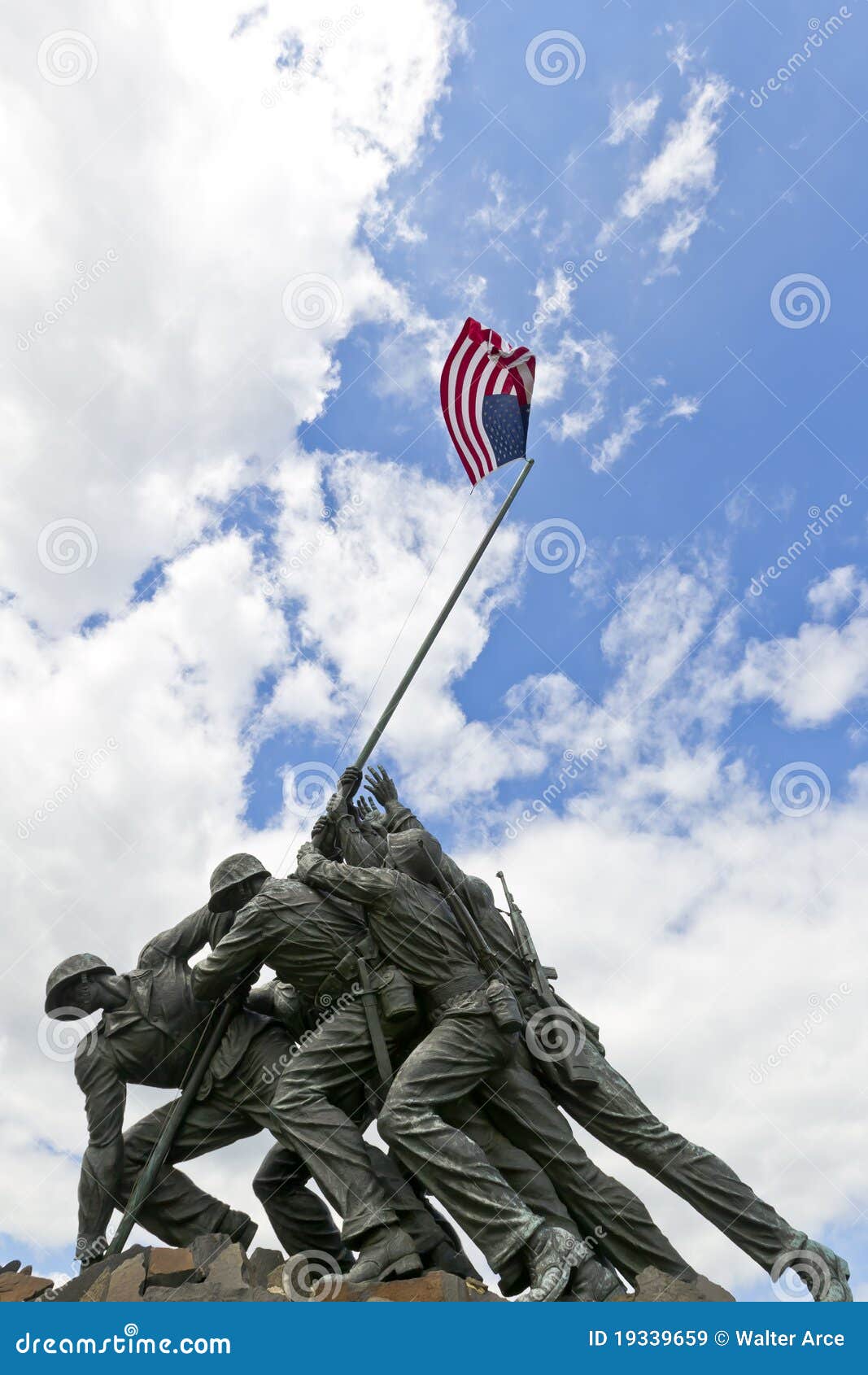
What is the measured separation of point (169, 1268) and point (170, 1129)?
148cm

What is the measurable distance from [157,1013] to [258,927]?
117 centimetres

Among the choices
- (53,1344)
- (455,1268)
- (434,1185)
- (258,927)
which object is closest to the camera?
(53,1344)

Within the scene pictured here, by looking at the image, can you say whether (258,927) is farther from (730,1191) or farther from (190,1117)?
(730,1191)

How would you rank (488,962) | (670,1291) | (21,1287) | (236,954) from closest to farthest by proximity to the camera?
(670,1291) → (21,1287) → (236,954) → (488,962)

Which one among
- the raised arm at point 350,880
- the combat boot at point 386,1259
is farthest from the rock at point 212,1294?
the raised arm at point 350,880

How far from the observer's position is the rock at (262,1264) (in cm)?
756

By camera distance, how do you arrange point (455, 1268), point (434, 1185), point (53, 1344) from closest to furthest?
point (53, 1344) → point (434, 1185) → point (455, 1268)

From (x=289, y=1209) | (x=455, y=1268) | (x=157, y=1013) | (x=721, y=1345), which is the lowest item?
(x=721, y=1345)

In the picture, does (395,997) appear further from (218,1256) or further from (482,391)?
(482,391)

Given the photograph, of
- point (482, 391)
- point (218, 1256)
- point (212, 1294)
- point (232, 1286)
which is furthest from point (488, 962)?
point (482, 391)

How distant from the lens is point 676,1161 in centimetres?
800

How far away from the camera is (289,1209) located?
8.84 meters

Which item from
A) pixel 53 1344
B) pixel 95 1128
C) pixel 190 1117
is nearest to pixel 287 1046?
pixel 190 1117

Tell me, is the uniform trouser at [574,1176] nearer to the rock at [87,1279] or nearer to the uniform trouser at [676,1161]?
the uniform trouser at [676,1161]
